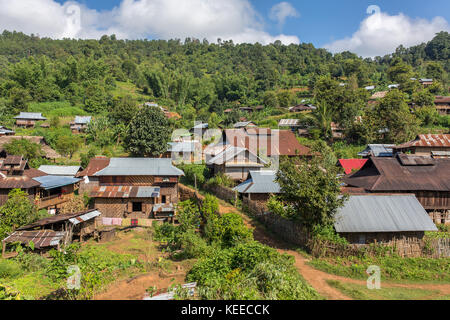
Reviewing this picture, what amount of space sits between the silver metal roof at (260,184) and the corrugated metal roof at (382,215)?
783 centimetres

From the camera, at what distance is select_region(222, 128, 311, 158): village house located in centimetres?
3609

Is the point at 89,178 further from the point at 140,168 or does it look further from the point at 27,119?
the point at 27,119

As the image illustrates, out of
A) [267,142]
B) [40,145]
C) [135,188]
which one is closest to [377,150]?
[267,142]

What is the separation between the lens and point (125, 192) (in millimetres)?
23844

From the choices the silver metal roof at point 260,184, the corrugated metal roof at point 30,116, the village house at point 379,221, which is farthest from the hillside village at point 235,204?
the corrugated metal roof at point 30,116

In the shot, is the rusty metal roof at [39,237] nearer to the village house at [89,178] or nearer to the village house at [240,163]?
the village house at [89,178]

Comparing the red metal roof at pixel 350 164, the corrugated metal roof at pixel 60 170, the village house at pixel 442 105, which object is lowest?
the corrugated metal roof at pixel 60 170

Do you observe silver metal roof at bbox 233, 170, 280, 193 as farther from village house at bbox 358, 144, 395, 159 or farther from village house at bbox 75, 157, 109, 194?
village house at bbox 358, 144, 395, 159

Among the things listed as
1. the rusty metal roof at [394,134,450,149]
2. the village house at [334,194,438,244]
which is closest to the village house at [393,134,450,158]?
the rusty metal roof at [394,134,450,149]

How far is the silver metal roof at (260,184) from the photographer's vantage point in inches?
914

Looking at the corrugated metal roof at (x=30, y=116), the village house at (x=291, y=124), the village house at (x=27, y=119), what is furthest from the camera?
the village house at (x=291, y=124)

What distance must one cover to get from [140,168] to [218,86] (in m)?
63.1

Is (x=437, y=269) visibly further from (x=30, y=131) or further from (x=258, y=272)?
(x=30, y=131)

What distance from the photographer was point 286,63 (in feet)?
357
